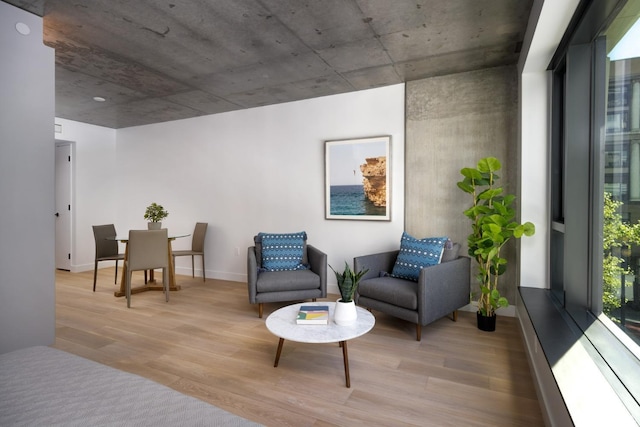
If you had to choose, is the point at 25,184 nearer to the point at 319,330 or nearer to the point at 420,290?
the point at 319,330

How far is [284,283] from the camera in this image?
3.57m

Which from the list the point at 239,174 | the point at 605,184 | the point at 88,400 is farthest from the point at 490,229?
the point at 239,174

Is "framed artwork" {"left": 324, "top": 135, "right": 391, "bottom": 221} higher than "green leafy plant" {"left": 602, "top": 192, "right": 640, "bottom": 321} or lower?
higher

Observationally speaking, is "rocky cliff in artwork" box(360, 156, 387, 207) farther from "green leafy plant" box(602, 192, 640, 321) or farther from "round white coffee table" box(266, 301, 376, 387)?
"green leafy plant" box(602, 192, 640, 321)

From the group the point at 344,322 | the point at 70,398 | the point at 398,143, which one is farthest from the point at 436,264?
the point at 70,398

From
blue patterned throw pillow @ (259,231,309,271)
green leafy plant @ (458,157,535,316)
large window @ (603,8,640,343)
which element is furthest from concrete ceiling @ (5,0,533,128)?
blue patterned throw pillow @ (259,231,309,271)

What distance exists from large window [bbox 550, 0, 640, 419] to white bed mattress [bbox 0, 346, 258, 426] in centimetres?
159

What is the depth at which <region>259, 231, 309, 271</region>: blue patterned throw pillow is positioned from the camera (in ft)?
12.8

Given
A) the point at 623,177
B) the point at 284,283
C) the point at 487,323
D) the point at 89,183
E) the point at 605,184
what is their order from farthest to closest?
the point at 89,183 < the point at 284,283 < the point at 487,323 < the point at 605,184 < the point at 623,177

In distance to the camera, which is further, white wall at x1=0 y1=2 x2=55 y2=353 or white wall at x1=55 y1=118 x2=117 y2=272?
white wall at x1=55 y1=118 x2=117 y2=272

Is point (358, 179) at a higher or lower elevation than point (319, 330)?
higher

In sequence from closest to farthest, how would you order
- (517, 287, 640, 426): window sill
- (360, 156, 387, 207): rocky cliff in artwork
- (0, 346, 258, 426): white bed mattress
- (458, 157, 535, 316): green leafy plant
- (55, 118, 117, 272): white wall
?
(0, 346, 258, 426): white bed mattress, (517, 287, 640, 426): window sill, (458, 157, 535, 316): green leafy plant, (360, 156, 387, 207): rocky cliff in artwork, (55, 118, 117, 272): white wall

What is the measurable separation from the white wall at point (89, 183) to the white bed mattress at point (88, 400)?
5644 millimetres

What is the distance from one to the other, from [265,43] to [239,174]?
2.51m
